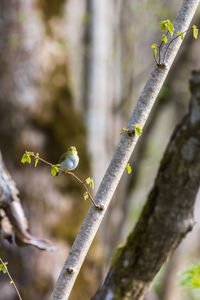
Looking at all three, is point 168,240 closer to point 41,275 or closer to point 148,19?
point 41,275

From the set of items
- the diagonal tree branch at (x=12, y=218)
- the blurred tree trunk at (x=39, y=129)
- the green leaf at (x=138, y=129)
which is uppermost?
the blurred tree trunk at (x=39, y=129)

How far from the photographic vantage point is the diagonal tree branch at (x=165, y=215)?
1771 mm

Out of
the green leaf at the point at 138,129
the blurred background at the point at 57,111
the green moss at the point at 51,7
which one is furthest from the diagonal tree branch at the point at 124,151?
the green moss at the point at 51,7

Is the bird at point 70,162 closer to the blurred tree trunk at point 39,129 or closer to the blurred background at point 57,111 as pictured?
the blurred background at point 57,111

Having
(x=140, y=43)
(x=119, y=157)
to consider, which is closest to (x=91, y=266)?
(x=119, y=157)

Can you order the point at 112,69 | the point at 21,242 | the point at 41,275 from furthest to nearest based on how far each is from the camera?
the point at 112,69
the point at 41,275
the point at 21,242

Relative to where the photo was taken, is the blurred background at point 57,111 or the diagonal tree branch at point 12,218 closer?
the diagonal tree branch at point 12,218

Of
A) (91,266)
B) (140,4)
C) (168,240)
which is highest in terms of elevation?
(140,4)

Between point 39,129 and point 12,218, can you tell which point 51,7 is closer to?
point 39,129

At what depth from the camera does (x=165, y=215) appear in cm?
181

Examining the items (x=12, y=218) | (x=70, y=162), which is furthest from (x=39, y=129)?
(x=70, y=162)

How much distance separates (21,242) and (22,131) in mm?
2073

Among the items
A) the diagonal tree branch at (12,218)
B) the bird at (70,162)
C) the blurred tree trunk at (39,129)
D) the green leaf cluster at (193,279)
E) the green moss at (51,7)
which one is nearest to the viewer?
the bird at (70,162)

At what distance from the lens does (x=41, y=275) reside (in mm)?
3521
